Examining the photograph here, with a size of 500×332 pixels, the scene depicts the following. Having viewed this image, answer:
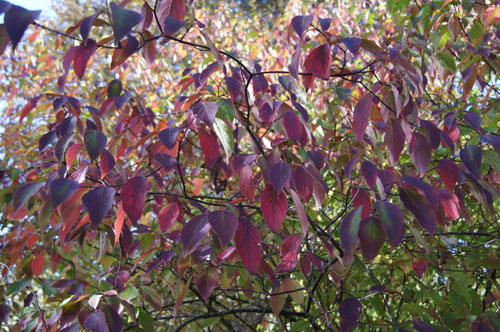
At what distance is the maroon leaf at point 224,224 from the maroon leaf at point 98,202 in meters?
0.20

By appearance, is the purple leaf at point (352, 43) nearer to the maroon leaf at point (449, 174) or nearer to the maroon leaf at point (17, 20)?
the maroon leaf at point (449, 174)

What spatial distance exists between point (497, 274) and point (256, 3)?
1162 cm

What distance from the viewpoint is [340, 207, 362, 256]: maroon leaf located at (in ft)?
2.45

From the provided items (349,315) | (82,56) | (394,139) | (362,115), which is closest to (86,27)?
(82,56)

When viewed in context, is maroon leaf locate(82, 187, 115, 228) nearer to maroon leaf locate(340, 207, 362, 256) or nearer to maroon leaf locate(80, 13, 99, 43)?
maroon leaf locate(80, 13, 99, 43)

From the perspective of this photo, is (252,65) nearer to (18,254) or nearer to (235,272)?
(235,272)

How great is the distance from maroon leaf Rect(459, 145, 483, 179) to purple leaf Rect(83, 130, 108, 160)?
805mm

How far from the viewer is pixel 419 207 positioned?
0.84 m

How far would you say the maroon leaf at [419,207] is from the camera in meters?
0.84

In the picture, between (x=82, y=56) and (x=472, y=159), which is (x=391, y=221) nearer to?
(x=472, y=159)

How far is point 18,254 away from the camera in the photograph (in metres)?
1.75

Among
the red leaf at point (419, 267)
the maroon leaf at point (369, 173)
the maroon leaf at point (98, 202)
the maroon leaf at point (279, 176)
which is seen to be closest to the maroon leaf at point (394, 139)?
the maroon leaf at point (369, 173)

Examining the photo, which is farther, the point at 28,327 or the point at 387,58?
the point at 28,327

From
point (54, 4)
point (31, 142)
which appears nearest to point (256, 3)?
point (54, 4)
